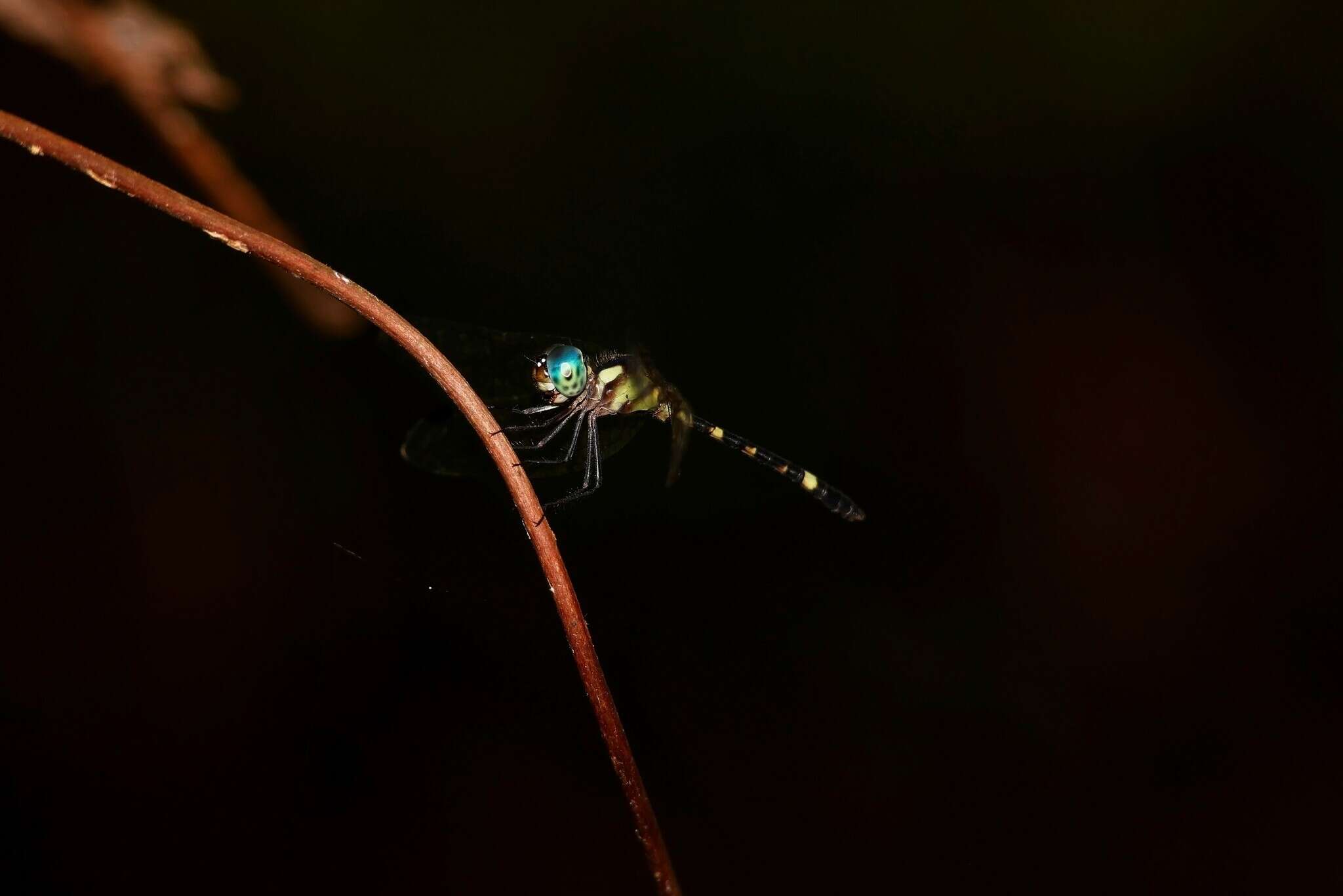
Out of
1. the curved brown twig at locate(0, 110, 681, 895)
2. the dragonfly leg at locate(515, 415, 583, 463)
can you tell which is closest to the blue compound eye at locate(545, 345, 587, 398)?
the dragonfly leg at locate(515, 415, 583, 463)

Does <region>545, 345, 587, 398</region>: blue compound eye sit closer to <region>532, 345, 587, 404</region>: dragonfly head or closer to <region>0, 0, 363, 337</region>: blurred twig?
<region>532, 345, 587, 404</region>: dragonfly head

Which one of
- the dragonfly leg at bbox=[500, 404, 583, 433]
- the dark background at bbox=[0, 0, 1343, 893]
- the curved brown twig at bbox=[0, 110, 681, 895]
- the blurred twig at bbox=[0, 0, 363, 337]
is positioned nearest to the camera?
the curved brown twig at bbox=[0, 110, 681, 895]

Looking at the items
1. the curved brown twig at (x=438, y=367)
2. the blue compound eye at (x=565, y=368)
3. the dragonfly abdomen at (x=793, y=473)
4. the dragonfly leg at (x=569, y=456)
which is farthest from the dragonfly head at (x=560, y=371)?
the dragonfly abdomen at (x=793, y=473)

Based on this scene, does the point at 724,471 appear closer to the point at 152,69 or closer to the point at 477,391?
the point at 477,391

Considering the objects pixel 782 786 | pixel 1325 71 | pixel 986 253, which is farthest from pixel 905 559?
pixel 1325 71

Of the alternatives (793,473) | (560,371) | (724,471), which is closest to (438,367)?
(560,371)

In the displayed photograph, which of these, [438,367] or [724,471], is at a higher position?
[724,471]

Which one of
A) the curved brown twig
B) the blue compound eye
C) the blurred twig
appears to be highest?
the blurred twig
